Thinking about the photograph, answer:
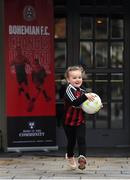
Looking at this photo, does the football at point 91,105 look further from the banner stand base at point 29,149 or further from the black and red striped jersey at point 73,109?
the banner stand base at point 29,149

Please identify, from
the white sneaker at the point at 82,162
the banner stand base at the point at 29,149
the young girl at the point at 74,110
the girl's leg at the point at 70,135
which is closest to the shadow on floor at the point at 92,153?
the banner stand base at the point at 29,149

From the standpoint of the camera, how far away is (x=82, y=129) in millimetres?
8633

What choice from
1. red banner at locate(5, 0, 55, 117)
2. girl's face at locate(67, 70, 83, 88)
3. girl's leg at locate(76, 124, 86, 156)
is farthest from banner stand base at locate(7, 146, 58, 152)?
girl's face at locate(67, 70, 83, 88)

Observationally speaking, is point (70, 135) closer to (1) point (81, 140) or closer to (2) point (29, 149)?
(1) point (81, 140)

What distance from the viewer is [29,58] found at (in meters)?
10.9

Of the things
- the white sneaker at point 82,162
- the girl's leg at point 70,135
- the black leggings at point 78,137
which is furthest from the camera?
the girl's leg at point 70,135

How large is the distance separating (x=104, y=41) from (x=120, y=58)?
467 millimetres

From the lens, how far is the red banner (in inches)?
426

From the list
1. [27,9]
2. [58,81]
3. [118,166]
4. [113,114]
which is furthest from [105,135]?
[27,9]

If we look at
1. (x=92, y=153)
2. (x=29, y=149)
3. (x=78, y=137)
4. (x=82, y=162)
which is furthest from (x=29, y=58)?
(x=82, y=162)

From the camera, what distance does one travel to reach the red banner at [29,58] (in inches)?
426

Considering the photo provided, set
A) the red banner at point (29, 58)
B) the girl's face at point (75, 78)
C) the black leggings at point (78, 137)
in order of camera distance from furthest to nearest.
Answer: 1. the red banner at point (29, 58)
2. the girl's face at point (75, 78)
3. the black leggings at point (78, 137)

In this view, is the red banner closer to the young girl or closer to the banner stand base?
the banner stand base

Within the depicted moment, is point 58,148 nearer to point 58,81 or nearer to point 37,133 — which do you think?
point 37,133
